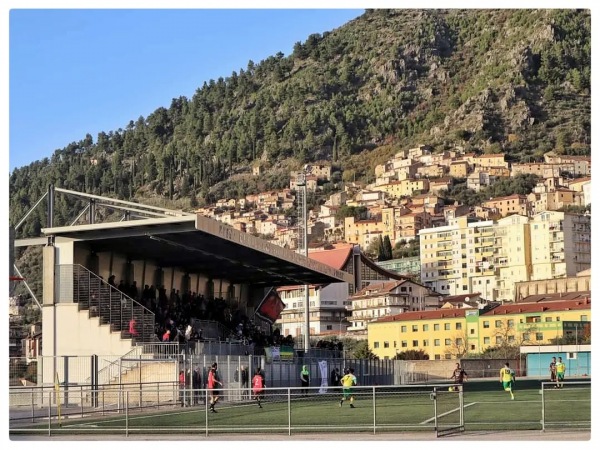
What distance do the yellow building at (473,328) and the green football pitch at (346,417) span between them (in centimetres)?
7195

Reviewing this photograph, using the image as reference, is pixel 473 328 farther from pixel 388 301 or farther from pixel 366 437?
pixel 366 437

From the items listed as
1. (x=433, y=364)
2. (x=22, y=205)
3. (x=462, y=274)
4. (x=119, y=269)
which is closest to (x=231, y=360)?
(x=119, y=269)

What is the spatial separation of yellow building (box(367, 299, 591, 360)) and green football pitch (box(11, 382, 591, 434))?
71952 mm

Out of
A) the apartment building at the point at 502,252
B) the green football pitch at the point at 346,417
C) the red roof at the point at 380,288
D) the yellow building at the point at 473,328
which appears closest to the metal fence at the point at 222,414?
the green football pitch at the point at 346,417

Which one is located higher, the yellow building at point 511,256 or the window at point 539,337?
the yellow building at point 511,256

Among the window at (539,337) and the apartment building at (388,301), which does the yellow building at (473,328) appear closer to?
the window at (539,337)

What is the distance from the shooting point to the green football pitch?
72.6 ft

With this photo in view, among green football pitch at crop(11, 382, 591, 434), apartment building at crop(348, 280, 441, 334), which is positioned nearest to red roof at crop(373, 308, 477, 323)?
apartment building at crop(348, 280, 441, 334)

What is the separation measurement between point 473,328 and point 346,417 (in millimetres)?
85961

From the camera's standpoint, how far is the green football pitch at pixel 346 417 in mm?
22125

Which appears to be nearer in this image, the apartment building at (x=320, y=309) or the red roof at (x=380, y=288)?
the red roof at (x=380, y=288)

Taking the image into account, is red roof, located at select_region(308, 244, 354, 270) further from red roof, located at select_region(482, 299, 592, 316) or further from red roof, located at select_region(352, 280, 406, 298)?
red roof, located at select_region(352, 280, 406, 298)

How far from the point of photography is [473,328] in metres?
110

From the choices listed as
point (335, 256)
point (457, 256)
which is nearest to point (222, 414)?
point (335, 256)
